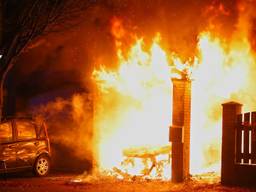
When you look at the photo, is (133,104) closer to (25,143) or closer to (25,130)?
(25,130)

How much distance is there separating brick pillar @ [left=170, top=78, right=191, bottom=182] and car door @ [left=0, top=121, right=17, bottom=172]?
4781 millimetres

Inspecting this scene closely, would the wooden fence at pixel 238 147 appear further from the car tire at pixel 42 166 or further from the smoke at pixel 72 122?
the car tire at pixel 42 166

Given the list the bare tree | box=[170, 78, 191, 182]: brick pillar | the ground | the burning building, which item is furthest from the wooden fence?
the bare tree

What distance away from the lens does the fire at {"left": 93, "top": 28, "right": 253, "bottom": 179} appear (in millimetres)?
15555

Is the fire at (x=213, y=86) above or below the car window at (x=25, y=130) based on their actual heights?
above

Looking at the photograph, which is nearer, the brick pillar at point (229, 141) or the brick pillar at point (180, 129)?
the brick pillar at point (229, 141)

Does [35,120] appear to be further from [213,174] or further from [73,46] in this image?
[213,174]

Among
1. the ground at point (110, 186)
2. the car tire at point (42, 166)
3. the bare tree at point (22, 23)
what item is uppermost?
the bare tree at point (22, 23)

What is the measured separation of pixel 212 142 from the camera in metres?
16.2

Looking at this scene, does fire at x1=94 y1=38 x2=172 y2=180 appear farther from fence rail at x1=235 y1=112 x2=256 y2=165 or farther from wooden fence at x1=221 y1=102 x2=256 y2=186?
fence rail at x1=235 y1=112 x2=256 y2=165

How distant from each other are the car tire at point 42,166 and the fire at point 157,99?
1.64m

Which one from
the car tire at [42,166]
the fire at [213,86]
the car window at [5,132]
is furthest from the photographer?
the fire at [213,86]

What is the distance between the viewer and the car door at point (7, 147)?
13891 mm

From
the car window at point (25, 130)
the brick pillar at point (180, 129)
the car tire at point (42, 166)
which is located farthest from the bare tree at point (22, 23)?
the brick pillar at point (180, 129)
